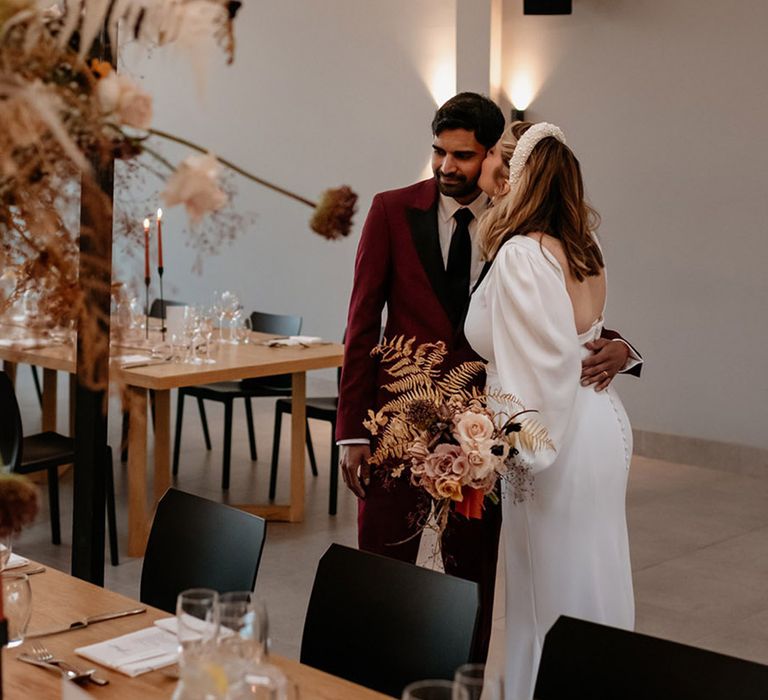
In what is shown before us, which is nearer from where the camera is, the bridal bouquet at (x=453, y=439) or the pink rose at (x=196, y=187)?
the pink rose at (x=196, y=187)

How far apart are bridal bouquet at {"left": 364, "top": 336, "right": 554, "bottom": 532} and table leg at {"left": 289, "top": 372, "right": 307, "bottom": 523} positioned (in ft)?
10.8

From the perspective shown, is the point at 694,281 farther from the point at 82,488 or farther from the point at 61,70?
the point at 61,70

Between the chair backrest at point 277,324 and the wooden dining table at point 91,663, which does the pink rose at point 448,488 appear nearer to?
the wooden dining table at point 91,663

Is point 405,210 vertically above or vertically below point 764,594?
above

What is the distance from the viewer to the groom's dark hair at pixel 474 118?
385 centimetres

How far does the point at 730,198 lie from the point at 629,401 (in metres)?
1.57

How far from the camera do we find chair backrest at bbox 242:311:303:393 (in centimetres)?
751

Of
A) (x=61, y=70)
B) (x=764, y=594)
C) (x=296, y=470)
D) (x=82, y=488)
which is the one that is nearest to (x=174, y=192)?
(x=61, y=70)

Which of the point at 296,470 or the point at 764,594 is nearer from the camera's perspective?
the point at 764,594

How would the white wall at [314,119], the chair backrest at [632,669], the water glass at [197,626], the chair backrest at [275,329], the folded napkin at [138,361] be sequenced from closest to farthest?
the water glass at [197,626] → the chair backrest at [632,669] → the folded napkin at [138,361] → the chair backrest at [275,329] → the white wall at [314,119]

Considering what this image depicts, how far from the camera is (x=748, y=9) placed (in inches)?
307

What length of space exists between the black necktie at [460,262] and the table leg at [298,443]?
280 cm

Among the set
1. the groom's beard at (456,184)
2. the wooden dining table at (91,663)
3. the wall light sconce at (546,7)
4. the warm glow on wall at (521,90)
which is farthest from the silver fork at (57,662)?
→ the warm glow on wall at (521,90)

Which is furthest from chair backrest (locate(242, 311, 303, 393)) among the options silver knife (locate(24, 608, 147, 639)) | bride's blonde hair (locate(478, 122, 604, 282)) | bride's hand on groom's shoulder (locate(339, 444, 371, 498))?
silver knife (locate(24, 608, 147, 639))
